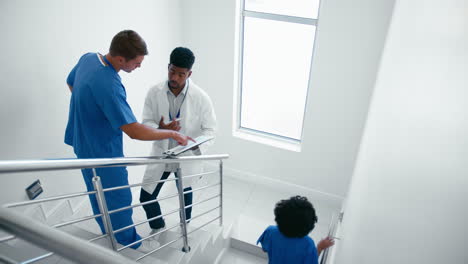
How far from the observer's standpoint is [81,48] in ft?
8.55

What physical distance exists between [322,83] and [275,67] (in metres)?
0.68

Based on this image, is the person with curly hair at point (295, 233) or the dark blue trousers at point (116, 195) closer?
the person with curly hair at point (295, 233)

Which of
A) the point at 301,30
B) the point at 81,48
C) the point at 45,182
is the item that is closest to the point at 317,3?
the point at 301,30

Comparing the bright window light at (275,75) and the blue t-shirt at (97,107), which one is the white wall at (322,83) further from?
the blue t-shirt at (97,107)

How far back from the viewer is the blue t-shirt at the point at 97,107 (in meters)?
1.85

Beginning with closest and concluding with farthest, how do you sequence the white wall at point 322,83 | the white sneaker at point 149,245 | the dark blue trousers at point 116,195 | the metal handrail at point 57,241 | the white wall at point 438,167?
the white wall at point 438,167
the metal handrail at point 57,241
the dark blue trousers at point 116,195
the white sneaker at point 149,245
the white wall at point 322,83

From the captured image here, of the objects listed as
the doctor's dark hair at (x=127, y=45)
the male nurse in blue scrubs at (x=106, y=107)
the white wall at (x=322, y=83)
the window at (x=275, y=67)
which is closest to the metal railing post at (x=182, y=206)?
the male nurse in blue scrubs at (x=106, y=107)

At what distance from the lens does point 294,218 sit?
179 cm

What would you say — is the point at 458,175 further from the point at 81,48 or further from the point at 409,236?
the point at 81,48

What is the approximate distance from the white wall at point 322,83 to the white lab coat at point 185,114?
55.2 inches

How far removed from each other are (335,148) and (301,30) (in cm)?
142

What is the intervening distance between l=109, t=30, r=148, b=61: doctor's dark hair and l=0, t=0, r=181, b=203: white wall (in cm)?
73

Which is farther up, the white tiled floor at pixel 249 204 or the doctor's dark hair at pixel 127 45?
the doctor's dark hair at pixel 127 45

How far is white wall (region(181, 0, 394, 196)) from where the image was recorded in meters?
3.08
